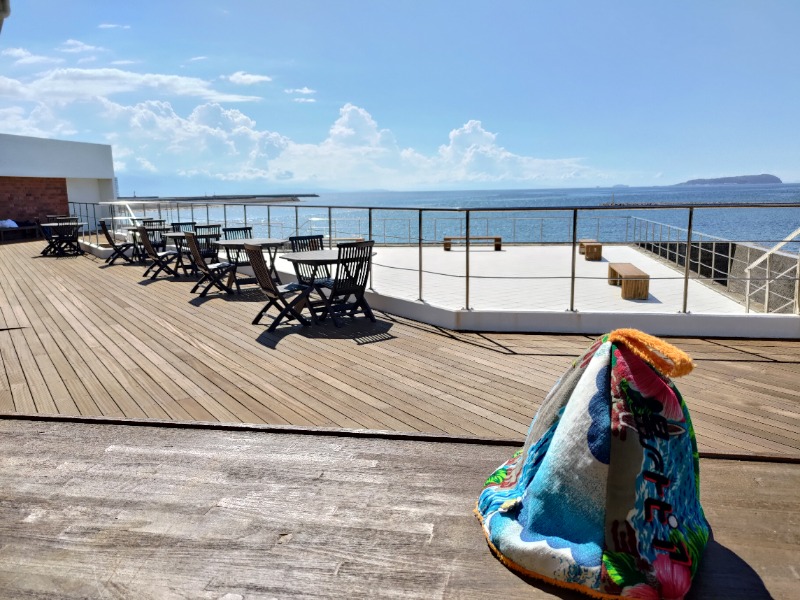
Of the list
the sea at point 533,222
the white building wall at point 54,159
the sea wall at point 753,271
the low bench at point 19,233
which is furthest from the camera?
the white building wall at point 54,159

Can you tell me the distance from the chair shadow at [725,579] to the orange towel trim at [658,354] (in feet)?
1.72

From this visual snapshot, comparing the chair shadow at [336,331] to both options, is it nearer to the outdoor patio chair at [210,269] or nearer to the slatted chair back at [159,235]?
the outdoor patio chair at [210,269]

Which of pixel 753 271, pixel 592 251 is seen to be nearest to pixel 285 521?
pixel 592 251

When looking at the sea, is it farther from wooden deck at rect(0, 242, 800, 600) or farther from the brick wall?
the brick wall

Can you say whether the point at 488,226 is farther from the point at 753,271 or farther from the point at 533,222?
the point at 533,222

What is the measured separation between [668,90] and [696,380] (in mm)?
84954

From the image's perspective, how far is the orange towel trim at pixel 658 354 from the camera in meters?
1.41

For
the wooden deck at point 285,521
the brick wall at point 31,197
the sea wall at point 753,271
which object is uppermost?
the brick wall at point 31,197

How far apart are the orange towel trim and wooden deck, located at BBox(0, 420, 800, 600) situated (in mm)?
544

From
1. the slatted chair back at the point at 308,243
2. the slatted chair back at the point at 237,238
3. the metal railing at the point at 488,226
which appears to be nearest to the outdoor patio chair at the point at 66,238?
the metal railing at the point at 488,226

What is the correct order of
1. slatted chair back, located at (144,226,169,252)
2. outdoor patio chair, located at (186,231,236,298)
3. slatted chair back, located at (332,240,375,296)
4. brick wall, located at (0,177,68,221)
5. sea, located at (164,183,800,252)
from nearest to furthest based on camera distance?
1. slatted chair back, located at (332,240,375,296)
2. sea, located at (164,183,800,252)
3. outdoor patio chair, located at (186,231,236,298)
4. slatted chair back, located at (144,226,169,252)
5. brick wall, located at (0,177,68,221)

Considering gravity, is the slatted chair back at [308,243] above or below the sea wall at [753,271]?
above

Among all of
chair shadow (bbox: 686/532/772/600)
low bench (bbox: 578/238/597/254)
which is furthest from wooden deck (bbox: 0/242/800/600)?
low bench (bbox: 578/238/597/254)

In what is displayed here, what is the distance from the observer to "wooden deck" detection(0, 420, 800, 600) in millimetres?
1474
